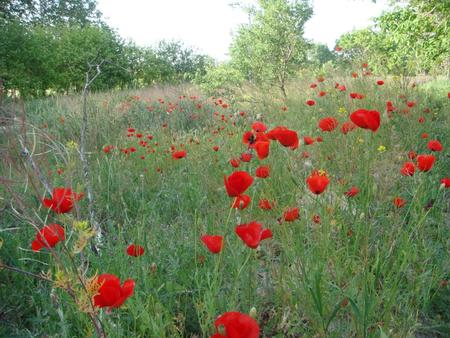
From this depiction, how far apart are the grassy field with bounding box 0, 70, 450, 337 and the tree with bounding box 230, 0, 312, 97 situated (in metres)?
3.91

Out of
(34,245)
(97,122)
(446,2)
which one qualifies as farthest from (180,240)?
(446,2)

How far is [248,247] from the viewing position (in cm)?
145

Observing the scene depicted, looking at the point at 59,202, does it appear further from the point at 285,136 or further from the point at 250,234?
the point at 285,136

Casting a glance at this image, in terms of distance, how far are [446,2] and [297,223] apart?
8210 millimetres

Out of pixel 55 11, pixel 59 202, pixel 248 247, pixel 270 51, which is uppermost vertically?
pixel 55 11

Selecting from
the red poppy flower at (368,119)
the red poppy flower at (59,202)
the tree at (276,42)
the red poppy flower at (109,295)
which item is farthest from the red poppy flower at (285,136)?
the tree at (276,42)

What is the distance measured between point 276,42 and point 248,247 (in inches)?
344

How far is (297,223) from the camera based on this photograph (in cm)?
192

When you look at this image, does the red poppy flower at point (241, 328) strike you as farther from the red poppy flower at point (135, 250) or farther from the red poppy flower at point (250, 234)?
the red poppy flower at point (135, 250)

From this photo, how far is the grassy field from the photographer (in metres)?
1.27

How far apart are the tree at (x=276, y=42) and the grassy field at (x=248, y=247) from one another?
12.8ft

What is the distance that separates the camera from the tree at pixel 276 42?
915cm

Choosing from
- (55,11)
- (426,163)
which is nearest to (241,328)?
(426,163)

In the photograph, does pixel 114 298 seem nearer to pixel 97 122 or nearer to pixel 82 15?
pixel 97 122
